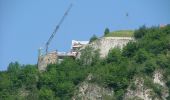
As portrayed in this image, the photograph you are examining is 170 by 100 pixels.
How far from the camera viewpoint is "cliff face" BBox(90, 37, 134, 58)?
19512 centimetres

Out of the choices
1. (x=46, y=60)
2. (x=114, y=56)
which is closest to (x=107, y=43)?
(x=114, y=56)

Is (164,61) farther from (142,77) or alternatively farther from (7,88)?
(7,88)

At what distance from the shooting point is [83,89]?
623ft

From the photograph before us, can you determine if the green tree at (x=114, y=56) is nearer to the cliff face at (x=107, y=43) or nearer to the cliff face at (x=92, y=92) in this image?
the cliff face at (x=107, y=43)

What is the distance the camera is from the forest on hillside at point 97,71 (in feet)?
618

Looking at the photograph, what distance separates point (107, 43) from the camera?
195625 millimetres

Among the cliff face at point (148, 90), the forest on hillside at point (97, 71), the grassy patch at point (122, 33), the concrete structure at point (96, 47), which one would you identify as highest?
the grassy patch at point (122, 33)

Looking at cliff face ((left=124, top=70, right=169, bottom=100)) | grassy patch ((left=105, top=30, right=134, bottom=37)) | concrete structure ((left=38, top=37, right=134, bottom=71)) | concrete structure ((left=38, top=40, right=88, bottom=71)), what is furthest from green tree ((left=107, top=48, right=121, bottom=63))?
cliff face ((left=124, top=70, right=169, bottom=100))

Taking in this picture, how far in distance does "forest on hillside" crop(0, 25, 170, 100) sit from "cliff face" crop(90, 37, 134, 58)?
59cm

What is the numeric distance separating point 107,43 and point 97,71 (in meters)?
5.56

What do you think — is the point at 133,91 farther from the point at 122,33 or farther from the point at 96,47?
the point at 122,33

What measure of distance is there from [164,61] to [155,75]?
1.86 meters

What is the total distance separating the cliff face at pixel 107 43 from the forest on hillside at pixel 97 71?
592 mm

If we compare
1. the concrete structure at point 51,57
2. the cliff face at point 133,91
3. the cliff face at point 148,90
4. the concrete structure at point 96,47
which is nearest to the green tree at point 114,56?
the concrete structure at point 96,47
